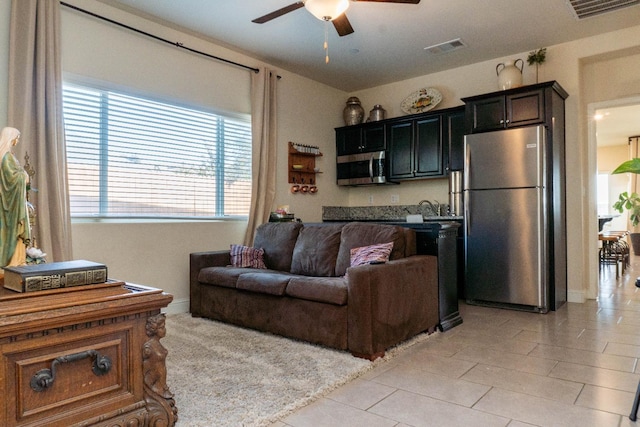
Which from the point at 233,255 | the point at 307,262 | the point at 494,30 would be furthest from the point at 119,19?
the point at 494,30

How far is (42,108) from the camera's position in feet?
10.1

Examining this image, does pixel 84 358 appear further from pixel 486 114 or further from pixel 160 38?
pixel 486 114

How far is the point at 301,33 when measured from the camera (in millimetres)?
4137

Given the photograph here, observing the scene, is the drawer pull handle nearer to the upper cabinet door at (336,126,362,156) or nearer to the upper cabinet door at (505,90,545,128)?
the upper cabinet door at (505,90,545,128)

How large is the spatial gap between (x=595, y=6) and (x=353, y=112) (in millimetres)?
3055

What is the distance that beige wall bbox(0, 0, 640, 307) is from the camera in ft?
12.2

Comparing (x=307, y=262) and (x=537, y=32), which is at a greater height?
(x=537, y=32)

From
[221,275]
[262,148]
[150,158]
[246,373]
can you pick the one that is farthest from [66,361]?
[262,148]

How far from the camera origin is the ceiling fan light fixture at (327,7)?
8.64 ft

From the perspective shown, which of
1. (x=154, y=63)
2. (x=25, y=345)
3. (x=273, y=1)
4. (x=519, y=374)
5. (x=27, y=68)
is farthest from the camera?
(x=154, y=63)

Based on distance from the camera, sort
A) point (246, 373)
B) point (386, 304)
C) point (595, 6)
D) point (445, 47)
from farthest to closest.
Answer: point (445, 47) → point (595, 6) → point (386, 304) → point (246, 373)

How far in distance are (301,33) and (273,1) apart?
647mm

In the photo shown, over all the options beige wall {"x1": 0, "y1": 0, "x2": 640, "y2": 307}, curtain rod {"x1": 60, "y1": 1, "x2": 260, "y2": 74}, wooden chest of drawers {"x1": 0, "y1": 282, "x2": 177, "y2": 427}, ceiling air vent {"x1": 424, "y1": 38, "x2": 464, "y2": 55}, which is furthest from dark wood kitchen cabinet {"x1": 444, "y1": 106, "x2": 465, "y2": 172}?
wooden chest of drawers {"x1": 0, "y1": 282, "x2": 177, "y2": 427}

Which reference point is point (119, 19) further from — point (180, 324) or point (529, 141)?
point (529, 141)
